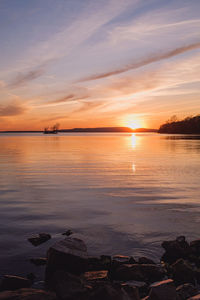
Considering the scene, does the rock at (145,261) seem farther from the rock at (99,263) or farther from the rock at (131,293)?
the rock at (131,293)

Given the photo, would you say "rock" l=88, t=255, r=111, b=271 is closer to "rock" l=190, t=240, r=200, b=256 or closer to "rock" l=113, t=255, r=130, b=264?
"rock" l=113, t=255, r=130, b=264

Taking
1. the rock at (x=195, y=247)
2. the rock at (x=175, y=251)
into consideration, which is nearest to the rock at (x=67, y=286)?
the rock at (x=175, y=251)

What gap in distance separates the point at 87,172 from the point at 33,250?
54.9ft

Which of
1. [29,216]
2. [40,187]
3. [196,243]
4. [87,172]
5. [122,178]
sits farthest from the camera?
[87,172]

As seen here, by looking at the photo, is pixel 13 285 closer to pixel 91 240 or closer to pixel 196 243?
pixel 91 240

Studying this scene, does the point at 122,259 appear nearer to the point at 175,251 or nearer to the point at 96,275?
the point at 96,275

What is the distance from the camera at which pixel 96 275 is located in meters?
6.24

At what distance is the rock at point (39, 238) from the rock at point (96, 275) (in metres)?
2.62

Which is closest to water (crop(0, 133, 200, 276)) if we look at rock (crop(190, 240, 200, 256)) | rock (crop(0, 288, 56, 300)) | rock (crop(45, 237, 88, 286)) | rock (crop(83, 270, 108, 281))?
rock (crop(45, 237, 88, 286))

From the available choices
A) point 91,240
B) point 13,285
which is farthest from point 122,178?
point 13,285

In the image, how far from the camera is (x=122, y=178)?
21.4 m

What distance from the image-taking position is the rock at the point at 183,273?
6160mm

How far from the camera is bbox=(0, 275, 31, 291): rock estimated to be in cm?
575

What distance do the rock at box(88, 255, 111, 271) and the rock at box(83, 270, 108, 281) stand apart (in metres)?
0.32
